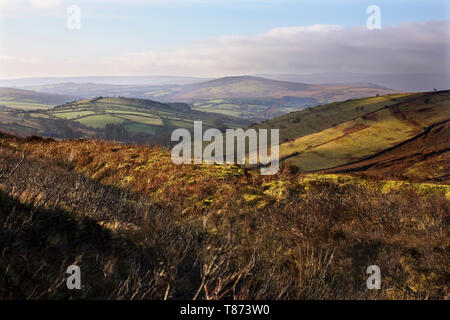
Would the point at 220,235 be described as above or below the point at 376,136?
above

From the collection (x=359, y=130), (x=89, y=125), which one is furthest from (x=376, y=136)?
(x=89, y=125)

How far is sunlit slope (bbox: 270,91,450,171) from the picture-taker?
43188 mm

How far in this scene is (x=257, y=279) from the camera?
473 cm

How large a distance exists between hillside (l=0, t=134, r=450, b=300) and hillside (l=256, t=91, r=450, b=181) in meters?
14.2

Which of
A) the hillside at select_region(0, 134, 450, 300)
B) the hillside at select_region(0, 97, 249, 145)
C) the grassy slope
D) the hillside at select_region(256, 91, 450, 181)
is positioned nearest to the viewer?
the hillside at select_region(0, 134, 450, 300)

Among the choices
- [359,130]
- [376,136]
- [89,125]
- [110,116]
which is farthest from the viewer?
[110,116]

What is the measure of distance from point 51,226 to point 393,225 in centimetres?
673

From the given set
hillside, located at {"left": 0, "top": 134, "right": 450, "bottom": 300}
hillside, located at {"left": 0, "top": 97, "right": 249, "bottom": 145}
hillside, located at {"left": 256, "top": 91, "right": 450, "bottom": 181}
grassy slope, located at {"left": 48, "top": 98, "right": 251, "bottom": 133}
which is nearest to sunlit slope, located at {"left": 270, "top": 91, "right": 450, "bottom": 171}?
hillside, located at {"left": 256, "top": 91, "right": 450, "bottom": 181}

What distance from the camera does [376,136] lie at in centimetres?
4831

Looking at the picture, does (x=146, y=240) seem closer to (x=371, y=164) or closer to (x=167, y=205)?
(x=167, y=205)

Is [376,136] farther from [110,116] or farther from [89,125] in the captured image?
[110,116]

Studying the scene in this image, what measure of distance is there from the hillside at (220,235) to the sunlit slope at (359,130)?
22.1 meters

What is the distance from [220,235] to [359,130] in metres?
57.8

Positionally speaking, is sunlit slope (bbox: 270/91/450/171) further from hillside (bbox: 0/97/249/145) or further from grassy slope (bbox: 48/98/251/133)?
grassy slope (bbox: 48/98/251/133)
